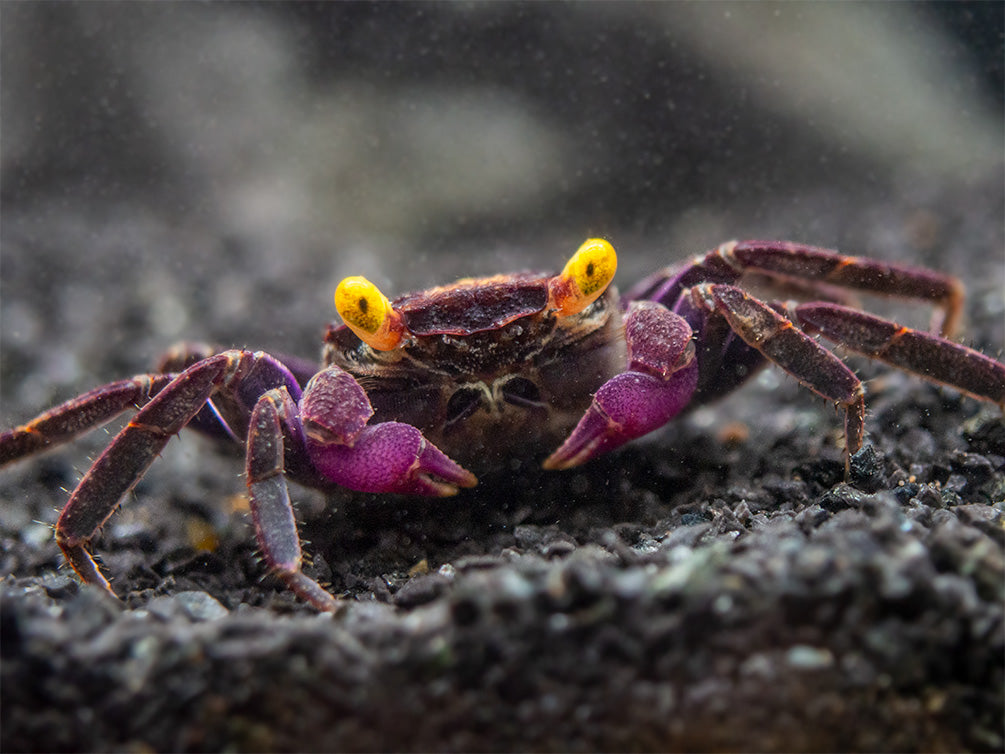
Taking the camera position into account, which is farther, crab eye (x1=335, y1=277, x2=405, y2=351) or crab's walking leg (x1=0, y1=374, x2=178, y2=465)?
crab's walking leg (x1=0, y1=374, x2=178, y2=465)

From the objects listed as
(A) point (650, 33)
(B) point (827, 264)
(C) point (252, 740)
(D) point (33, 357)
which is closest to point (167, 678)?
(C) point (252, 740)

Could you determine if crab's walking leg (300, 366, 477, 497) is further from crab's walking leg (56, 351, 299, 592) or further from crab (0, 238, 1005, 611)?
crab's walking leg (56, 351, 299, 592)

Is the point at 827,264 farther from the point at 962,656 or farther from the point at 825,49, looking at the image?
the point at 825,49

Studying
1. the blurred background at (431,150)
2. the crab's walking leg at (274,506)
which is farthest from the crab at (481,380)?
the blurred background at (431,150)

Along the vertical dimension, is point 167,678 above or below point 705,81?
below

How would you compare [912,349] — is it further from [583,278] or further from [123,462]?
[123,462]

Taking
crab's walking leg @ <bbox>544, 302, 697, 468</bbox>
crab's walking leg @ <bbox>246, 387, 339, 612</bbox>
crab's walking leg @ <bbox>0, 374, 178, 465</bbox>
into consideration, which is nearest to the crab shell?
crab's walking leg @ <bbox>544, 302, 697, 468</bbox>

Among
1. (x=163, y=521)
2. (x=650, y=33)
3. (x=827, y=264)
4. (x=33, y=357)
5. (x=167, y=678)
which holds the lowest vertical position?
(x=167, y=678)

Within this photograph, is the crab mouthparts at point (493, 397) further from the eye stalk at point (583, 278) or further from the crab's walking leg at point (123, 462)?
the crab's walking leg at point (123, 462)
